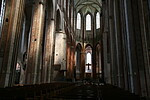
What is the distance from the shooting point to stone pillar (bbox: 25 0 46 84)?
13.6 metres

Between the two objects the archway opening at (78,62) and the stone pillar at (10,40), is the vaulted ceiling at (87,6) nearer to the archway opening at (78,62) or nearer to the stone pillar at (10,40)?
the archway opening at (78,62)

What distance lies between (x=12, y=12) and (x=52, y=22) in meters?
8.17

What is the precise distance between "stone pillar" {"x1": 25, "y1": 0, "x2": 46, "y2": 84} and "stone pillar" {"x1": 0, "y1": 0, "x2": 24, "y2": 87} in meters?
3.49

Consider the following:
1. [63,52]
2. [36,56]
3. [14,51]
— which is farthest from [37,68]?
[63,52]

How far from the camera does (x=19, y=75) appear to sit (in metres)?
23.3

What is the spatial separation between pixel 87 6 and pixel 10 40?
115 feet

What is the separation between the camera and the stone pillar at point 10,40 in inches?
376

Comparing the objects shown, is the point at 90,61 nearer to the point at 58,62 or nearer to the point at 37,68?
the point at 58,62

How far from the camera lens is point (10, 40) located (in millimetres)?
10125

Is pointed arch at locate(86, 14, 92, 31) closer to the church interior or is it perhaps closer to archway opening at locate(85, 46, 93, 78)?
archway opening at locate(85, 46, 93, 78)

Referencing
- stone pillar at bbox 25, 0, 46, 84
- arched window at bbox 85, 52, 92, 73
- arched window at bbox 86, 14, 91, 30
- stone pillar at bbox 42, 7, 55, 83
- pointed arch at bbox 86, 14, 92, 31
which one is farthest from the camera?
arched window at bbox 86, 14, 91, 30

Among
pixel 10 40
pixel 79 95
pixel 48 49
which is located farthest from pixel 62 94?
pixel 48 49

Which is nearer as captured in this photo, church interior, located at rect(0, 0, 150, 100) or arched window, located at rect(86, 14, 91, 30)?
church interior, located at rect(0, 0, 150, 100)

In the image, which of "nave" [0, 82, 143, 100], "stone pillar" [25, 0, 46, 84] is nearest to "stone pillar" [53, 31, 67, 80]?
"stone pillar" [25, 0, 46, 84]
